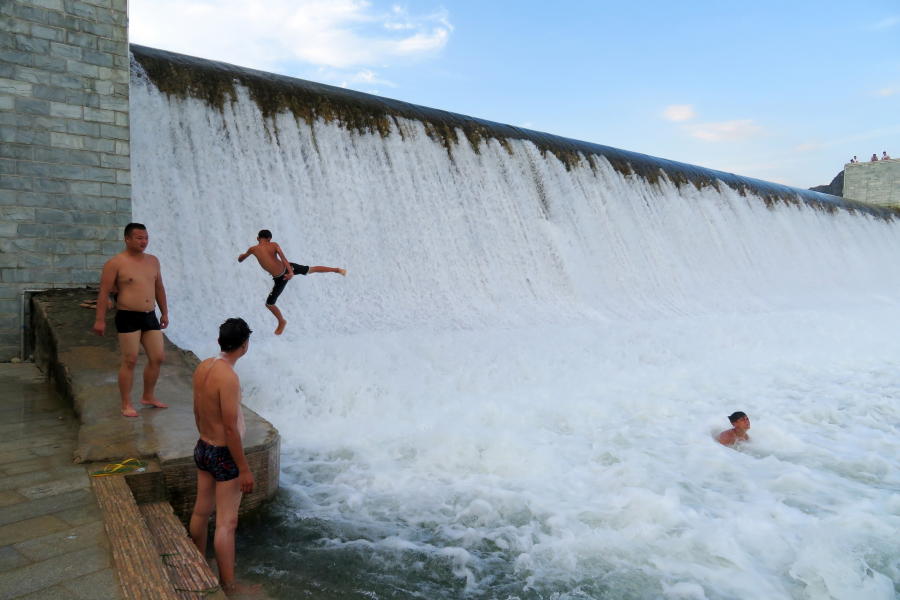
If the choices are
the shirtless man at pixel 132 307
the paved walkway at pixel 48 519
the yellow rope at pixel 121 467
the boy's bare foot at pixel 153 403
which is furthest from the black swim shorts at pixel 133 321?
the yellow rope at pixel 121 467

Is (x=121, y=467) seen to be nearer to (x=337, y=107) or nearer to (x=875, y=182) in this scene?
(x=337, y=107)

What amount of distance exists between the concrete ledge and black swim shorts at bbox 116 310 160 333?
551mm

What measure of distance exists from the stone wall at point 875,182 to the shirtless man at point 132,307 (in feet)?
123

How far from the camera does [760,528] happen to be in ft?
12.1

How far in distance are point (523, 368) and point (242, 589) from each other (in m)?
4.96

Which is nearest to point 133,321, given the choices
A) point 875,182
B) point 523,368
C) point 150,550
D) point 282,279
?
point 150,550

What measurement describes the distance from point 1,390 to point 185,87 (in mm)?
5518

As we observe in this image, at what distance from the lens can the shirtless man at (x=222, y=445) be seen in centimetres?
237

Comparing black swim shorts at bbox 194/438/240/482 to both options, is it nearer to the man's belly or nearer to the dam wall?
the man's belly

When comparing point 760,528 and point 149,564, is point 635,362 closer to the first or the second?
point 760,528

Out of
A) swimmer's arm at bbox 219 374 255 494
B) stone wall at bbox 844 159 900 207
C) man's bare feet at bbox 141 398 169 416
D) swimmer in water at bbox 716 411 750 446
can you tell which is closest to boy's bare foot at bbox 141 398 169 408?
man's bare feet at bbox 141 398 169 416

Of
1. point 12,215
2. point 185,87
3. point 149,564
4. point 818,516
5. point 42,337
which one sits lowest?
point 818,516

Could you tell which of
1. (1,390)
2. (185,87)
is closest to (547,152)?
(185,87)

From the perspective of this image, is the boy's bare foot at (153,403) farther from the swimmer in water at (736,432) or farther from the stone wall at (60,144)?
the swimmer in water at (736,432)
